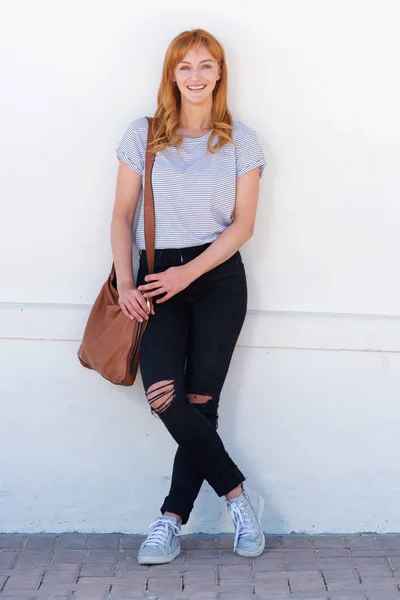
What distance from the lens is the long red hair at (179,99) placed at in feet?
11.5

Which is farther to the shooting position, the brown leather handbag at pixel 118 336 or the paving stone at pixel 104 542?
the paving stone at pixel 104 542

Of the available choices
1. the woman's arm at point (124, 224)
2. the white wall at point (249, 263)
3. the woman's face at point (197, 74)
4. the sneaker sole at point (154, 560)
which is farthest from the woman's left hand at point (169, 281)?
the sneaker sole at point (154, 560)

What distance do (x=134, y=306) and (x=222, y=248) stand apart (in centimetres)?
42

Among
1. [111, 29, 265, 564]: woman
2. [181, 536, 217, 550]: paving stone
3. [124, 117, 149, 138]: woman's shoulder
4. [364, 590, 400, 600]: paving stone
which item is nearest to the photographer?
[364, 590, 400, 600]: paving stone

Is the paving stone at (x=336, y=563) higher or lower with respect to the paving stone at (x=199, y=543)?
higher

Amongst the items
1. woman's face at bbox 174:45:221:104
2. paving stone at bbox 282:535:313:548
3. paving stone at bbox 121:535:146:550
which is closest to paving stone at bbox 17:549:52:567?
paving stone at bbox 121:535:146:550

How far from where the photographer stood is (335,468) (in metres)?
3.90

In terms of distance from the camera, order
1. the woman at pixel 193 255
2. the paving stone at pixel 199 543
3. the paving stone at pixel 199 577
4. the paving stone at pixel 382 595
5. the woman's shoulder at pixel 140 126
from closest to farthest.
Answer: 1. the paving stone at pixel 382 595
2. the paving stone at pixel 199 577
3. the woman at pixel 193 255
4. the woman's shoulder at pixel 140 126
5. the paving stone at pixel 199 543

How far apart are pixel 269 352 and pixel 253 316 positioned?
0.18 meters

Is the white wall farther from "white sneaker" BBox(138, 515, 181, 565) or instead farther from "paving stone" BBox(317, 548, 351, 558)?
"white sneaker" BBox(138, 515, 181, 565)

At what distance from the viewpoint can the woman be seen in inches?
137

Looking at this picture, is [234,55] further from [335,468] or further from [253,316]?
[335,468]

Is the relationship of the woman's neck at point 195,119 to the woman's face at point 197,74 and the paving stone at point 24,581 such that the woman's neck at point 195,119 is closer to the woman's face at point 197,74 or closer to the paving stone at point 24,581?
the woman's face at point 197,74

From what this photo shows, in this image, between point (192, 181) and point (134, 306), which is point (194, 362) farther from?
point (192, 181)
